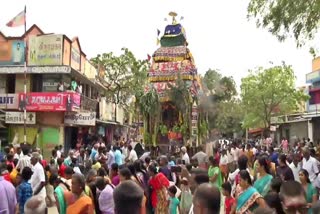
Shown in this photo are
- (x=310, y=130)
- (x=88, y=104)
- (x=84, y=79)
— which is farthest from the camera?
(x=310, y=130)

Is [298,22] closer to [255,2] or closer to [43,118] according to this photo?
[255,2]

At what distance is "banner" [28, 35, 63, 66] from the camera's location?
89.0ft

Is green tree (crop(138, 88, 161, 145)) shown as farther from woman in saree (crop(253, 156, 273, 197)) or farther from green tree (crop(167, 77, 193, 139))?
woman in saree (crop(253, 156, 273, 197))

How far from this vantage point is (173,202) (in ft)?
28.5

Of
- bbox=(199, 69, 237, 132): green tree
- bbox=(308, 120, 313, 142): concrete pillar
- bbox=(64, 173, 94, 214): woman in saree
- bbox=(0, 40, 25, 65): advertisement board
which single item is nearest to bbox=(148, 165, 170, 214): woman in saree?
bbox=(64, 173, 94, 214): woman in saree

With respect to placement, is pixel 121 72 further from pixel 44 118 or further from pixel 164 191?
pixel 164 191

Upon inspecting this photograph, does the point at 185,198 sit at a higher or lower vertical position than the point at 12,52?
lower

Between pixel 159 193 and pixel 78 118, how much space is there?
19387mm

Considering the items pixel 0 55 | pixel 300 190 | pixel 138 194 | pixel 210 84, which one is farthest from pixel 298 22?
pixel 210 84

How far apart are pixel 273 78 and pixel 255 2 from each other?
30989 millimetres

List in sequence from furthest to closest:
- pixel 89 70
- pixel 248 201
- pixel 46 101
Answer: pixel 89 70
pixel 46 101
pixel 248 201

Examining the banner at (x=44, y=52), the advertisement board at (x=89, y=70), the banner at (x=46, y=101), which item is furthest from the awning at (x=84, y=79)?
the banner at (x=46, y=101)

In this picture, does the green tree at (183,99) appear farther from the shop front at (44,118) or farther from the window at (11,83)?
the window at (11,83)

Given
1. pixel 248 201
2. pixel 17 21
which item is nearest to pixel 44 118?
pixel 17 21
